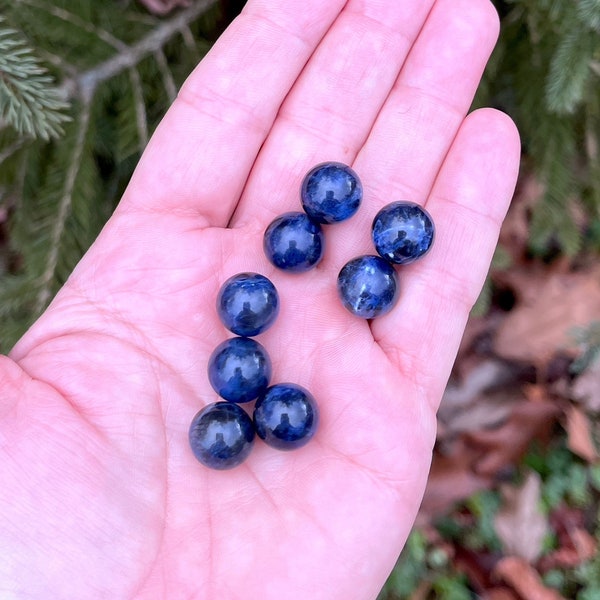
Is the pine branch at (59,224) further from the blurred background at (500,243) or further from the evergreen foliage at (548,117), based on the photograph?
the evergreen foliage at (548,117)

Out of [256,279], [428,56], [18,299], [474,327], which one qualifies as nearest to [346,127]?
[428,56]

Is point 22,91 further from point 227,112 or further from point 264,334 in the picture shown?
point 264,334

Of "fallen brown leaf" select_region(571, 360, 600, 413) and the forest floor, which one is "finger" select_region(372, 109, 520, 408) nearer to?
the forest floor

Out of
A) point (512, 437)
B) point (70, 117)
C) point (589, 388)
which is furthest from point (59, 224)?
point (589, 388)

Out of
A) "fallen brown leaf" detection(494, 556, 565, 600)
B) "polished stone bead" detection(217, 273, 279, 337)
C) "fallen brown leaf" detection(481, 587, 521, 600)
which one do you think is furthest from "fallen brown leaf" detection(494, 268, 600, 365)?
"polished stone bead" detection(217, 273, 279, 337)

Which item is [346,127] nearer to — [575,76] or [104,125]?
[575,76]

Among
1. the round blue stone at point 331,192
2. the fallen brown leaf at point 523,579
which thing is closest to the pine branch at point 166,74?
the round blue stone at point 331,192
